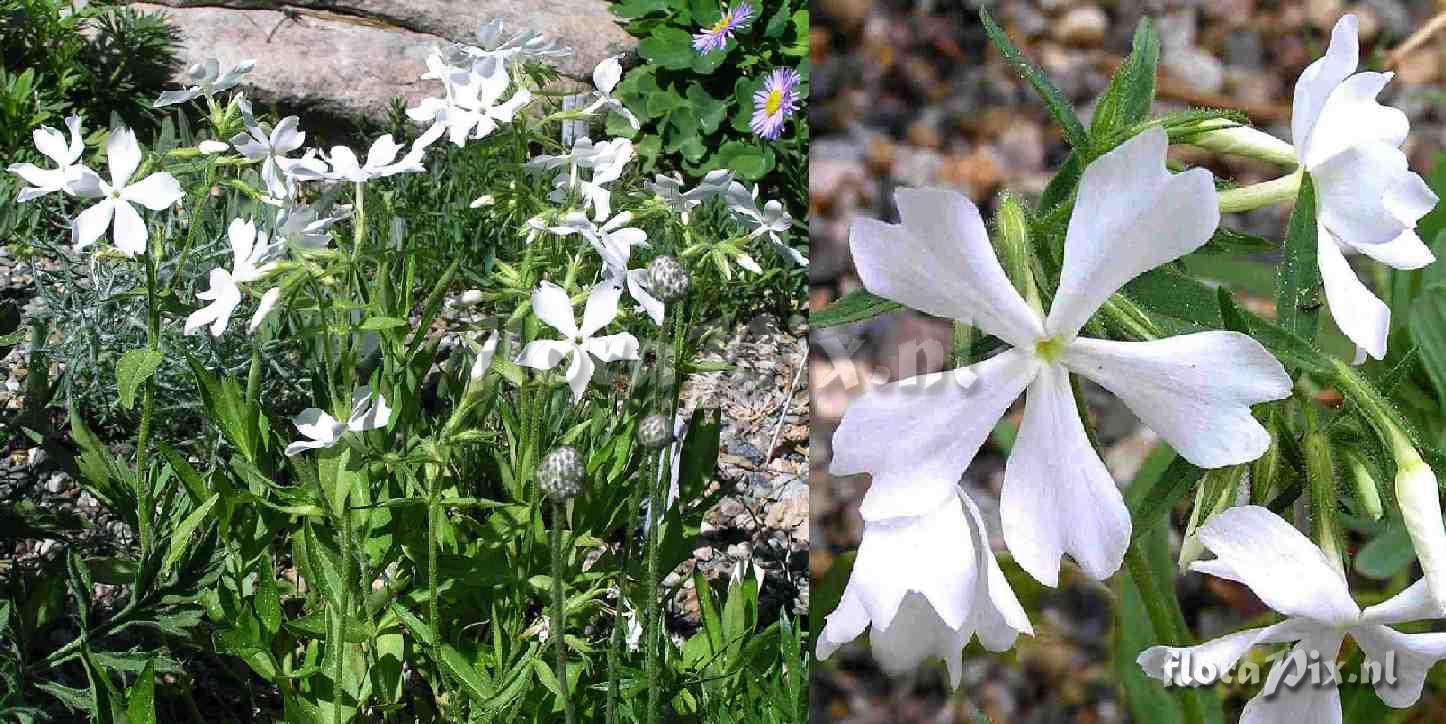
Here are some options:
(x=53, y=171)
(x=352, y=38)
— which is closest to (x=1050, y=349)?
(x=53, y=171)

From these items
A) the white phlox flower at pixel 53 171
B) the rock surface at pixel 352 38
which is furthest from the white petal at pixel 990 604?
the rock surface at pixel 352 38

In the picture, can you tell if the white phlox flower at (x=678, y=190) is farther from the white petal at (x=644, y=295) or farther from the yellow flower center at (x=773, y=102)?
the yellow flower center at (x=773, y=102)

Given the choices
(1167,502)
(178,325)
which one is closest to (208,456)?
(178,325)

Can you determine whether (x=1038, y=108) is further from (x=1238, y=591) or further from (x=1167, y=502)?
(x=1167, y=502)

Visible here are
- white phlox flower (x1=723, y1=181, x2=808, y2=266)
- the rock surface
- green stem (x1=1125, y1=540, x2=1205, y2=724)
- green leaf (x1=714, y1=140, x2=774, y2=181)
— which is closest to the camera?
green stem (x1=1125, y1=540, x2=1205, y2=724)

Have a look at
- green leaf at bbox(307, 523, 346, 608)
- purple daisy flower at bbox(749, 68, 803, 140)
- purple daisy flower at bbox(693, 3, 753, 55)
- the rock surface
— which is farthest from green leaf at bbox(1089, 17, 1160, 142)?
the rock surface

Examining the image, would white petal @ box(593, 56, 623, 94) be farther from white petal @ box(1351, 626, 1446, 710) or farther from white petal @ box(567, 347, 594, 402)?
white petal @ box(1351, 626, 1446, 710)
